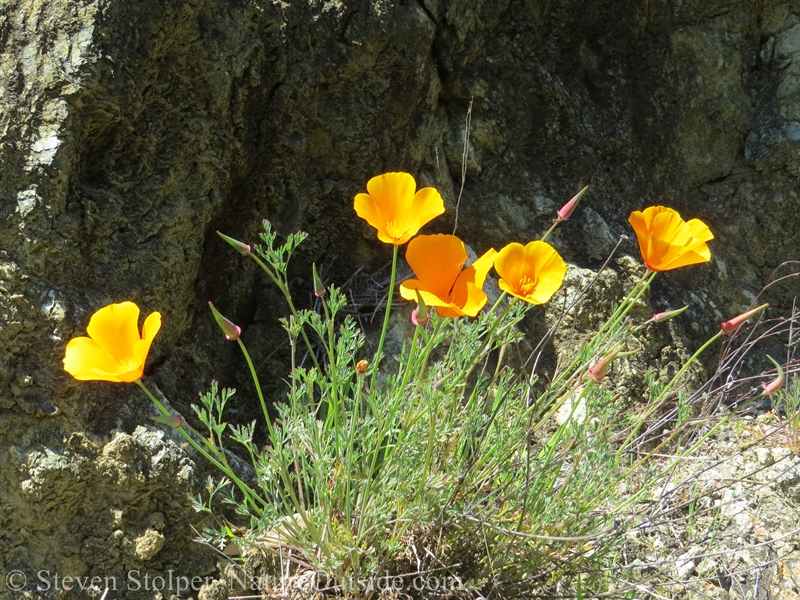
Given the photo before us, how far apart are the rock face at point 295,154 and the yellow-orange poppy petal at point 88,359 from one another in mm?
371

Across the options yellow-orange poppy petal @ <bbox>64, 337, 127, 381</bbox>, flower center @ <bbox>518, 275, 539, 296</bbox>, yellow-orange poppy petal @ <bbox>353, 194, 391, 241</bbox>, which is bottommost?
yellow-orange poppy petal @ <bbox>64, 337, 127, 381</bbox>

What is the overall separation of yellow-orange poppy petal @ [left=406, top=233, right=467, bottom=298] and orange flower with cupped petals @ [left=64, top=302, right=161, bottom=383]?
562 millimetres

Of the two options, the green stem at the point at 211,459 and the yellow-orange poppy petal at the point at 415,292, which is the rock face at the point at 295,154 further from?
the yellow-orange poppy petal at the point at 415,292

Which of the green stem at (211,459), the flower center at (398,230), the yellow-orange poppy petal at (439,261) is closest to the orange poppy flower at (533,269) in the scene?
the yellow-orange poppy petal at (439,261)

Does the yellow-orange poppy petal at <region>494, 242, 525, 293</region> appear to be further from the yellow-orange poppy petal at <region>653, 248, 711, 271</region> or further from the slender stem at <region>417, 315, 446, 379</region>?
the yellow-orange poppy petal at <region>653, 248, 711, 271</region>

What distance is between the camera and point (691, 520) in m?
2.07

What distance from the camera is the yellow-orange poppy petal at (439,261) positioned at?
1520 millimetres

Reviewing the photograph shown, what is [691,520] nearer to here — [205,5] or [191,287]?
[191,287]

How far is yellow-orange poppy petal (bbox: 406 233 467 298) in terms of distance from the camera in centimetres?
152

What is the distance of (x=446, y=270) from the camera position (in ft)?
5.09

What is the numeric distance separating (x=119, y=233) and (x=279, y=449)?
2.75 feet

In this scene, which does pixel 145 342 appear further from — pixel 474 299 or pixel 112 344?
pixel 474 299

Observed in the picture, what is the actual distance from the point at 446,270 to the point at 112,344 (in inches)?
28.8

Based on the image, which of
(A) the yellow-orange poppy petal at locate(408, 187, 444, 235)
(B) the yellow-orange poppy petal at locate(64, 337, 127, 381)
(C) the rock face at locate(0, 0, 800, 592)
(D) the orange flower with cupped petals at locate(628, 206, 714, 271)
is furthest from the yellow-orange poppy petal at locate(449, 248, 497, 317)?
(C) the rock face at locate(0, 0, 800, 592)
